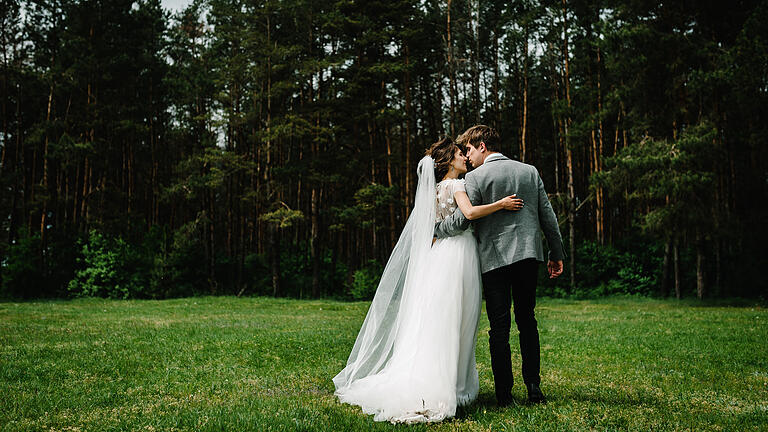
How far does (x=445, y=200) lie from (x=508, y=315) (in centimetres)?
123

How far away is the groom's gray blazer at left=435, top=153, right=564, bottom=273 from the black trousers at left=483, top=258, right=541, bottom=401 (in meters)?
0.14

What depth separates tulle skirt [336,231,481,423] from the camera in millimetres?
4723

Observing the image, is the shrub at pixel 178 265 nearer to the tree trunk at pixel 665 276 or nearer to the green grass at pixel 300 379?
the green grass at pixel 300 379

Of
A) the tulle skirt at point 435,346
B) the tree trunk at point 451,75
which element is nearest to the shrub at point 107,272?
the tree trunk at point 451,75

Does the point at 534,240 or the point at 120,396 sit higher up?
the point at 534,240

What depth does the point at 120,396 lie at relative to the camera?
5.47 meters

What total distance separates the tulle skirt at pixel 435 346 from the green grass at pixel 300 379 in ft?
0.68

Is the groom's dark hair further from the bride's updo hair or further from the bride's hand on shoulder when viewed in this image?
the bride's hand on shoulder

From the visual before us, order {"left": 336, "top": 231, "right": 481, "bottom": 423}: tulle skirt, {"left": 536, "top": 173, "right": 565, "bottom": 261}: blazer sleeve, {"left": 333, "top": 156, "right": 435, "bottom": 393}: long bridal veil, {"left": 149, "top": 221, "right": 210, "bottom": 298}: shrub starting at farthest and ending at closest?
{"left": 149, "top": 221, "right": 210, "bottom": 298}: shrub → {"left": 333, "top": 156, "right": 435, "bottom": 393}: long bridal veil → {"left": 536, "top": 173, "right": 565, "bottom": 261}: blazer sleeve → {"left": 336, "top": 231, "right": 481, "bottom": 423}: tulle skirt

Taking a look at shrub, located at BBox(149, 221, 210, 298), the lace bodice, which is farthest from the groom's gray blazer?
shrub, located at BBox(149, 221, 210, 298)

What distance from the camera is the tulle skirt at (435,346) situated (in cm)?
472

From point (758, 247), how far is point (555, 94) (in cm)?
1224

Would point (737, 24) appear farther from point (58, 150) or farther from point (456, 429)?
point (58, 150)

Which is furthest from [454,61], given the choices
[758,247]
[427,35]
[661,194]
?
[758,247]
